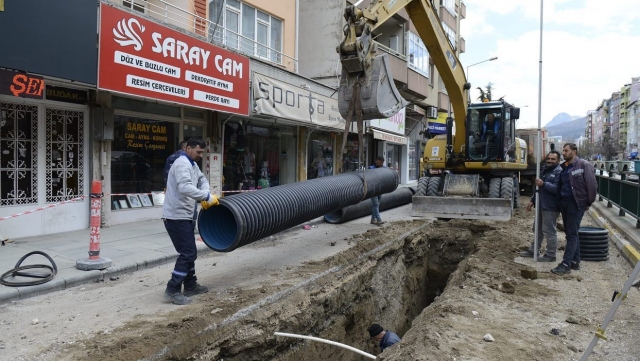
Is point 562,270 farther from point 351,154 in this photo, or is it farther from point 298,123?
point 351,154

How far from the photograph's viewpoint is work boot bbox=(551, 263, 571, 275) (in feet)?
19.8

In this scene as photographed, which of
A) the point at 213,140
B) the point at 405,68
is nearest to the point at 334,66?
the point at 405,68

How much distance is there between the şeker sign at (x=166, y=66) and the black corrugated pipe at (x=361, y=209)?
349cm

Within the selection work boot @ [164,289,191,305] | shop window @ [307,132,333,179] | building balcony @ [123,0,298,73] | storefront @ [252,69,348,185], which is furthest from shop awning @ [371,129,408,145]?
work boot @ [164,289,191,305]

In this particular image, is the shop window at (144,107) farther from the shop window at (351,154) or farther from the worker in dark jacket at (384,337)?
the shop window at (351,154)

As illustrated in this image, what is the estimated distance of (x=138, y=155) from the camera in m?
10.1

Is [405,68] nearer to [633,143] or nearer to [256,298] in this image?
[256,298]

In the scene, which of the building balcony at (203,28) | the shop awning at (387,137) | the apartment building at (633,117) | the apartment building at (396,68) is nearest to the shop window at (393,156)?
the apartment building at (396,68)

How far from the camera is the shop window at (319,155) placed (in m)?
17.1

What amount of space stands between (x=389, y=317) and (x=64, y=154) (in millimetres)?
6880

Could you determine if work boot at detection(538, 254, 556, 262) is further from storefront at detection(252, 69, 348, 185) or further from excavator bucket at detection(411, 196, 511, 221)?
storefront at detection(252, 69, 348, 185)

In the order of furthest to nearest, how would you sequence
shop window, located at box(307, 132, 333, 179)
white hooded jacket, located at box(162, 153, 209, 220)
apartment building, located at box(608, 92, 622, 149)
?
apartment building, located at box(608, 92, 622, 149) < shop window, located at box(307, 132, 333, 179) < white hooded jacket, located at box(162, 153, 209, 220)

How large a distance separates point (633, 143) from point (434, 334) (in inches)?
4320

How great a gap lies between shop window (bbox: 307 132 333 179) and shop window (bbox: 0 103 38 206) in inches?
390
